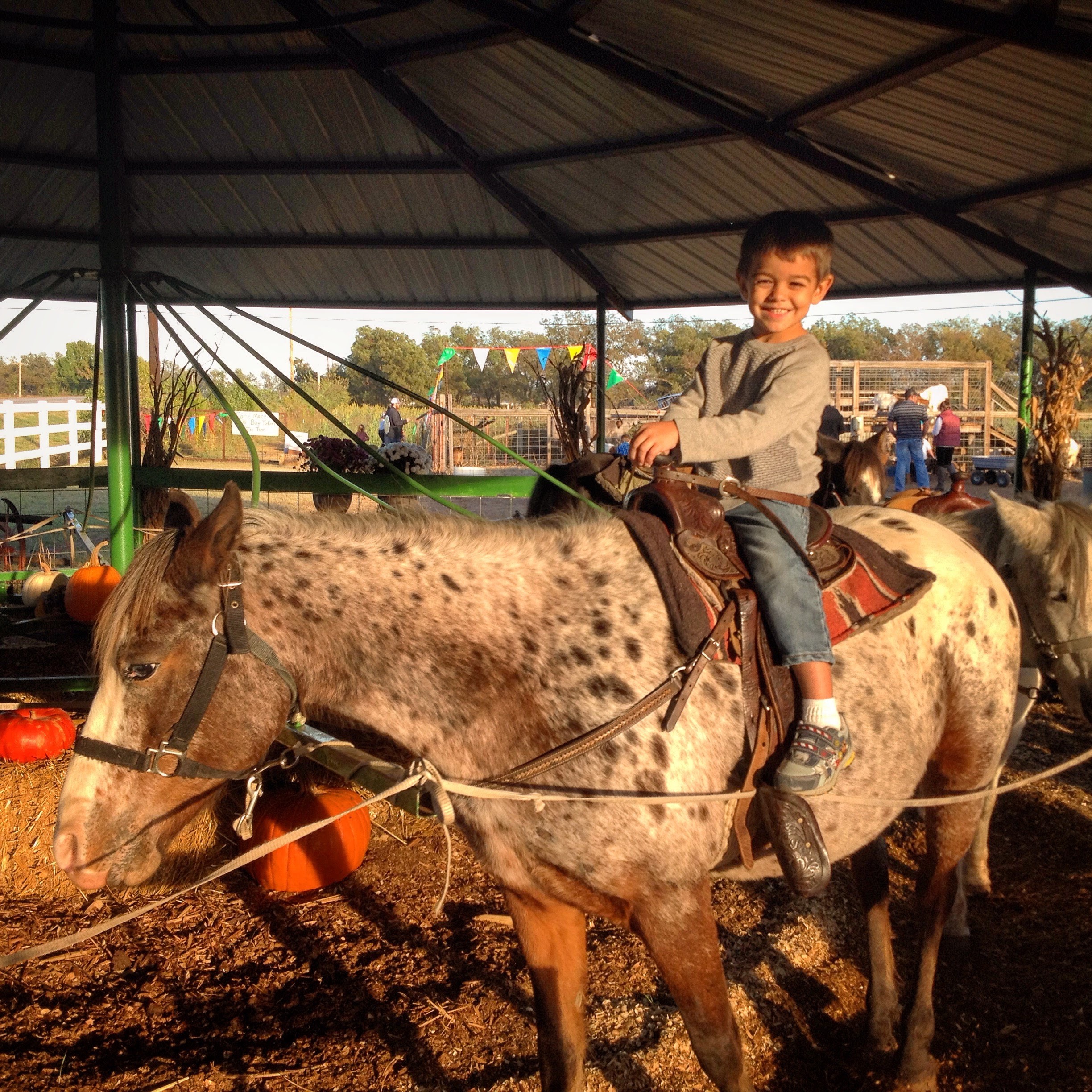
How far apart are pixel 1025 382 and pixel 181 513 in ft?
32.2

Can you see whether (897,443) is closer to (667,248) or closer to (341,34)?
(667,248)

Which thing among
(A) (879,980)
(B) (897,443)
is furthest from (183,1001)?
(B) (897,443)

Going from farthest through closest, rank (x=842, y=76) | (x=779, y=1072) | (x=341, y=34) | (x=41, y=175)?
(x=41, y=175)
(x=341, y=34)
(x=842, y=76)
(x=779, y=1072)

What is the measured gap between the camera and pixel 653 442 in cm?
239

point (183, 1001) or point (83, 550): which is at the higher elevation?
point (83, 550)

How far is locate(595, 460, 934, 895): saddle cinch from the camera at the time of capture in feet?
7.54

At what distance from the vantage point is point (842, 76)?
5773 millimetres

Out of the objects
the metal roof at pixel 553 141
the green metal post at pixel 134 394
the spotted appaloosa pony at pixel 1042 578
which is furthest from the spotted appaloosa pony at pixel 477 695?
the metal roof at pixel 553 141

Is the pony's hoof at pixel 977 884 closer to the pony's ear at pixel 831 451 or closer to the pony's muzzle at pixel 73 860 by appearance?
the pony's ear at pixel 831 451

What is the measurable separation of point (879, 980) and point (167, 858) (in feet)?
11.8

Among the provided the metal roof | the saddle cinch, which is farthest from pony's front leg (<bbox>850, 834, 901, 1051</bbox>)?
the metal roof

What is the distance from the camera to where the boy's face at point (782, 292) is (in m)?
2.67

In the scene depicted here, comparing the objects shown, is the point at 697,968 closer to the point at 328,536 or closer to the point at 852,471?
the point at 328,536

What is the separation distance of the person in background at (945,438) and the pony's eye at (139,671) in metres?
16.1
